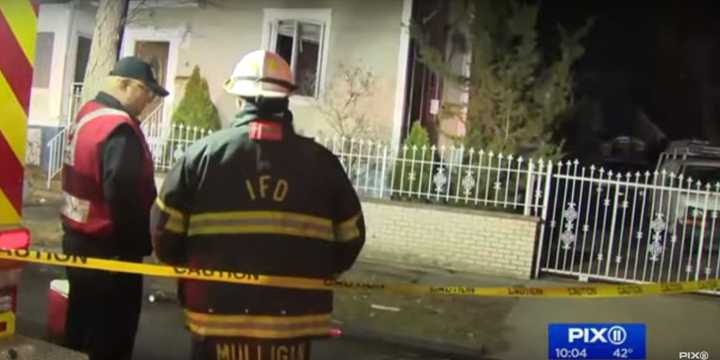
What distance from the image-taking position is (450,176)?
9.56m

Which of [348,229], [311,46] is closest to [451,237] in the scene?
[311,46]

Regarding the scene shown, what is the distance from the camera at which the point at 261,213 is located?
254cm

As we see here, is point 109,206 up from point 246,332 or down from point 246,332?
up

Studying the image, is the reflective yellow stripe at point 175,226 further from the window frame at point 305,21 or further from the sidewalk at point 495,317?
the window frame at point 305,21

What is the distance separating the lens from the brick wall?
29.6 ft

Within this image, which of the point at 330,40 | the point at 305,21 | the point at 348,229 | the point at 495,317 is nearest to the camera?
the point at 348,229

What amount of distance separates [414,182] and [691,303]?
3.46 m

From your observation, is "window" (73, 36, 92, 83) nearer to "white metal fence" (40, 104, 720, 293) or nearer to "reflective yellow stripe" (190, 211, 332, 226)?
"white metal fence" (40, 104, 720, 293)

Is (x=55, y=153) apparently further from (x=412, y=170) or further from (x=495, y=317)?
(x=495, y=317)

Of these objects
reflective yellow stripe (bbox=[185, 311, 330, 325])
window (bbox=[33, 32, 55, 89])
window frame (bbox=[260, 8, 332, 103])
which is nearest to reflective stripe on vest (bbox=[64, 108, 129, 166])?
reflective yellow stripe (bbox=[185, 311, 330, 325])

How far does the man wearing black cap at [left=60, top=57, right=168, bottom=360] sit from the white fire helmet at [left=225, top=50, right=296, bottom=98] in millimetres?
1109

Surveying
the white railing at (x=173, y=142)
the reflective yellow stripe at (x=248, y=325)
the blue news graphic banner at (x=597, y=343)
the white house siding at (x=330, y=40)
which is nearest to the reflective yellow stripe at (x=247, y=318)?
the reflective yellow stripe at (x=248, y=325)

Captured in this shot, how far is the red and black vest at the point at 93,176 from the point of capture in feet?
11.6

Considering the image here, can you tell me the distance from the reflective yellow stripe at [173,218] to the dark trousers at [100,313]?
1230 millimetres
